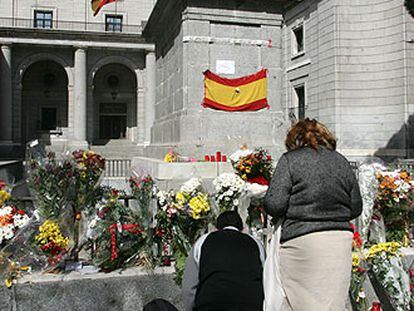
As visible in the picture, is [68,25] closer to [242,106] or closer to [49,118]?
[49,118]

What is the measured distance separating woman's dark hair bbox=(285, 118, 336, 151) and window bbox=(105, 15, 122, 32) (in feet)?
133

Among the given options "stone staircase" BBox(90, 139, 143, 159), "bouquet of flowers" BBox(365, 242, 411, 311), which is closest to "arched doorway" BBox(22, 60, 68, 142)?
"stone staircase" BBox(90, 139, 143, 159)

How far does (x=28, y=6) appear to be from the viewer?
1526 inches

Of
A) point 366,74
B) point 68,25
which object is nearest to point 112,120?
point 68,25

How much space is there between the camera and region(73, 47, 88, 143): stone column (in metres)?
35.3

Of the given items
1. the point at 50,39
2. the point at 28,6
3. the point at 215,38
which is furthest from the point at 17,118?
the point at 215,38

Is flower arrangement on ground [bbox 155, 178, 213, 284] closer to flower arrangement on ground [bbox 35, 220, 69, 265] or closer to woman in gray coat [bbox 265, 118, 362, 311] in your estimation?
flower arrangement on ground [bbox 35, 220, 69, 265]

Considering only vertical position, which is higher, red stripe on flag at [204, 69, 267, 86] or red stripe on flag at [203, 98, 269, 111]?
red stripe on flag at [204, 69, 267, 86]

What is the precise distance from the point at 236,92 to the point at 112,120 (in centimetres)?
3235

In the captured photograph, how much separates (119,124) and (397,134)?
2871 centimetres

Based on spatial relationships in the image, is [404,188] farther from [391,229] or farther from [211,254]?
[211,254]

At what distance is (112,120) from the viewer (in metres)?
41.7

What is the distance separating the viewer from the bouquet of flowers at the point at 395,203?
5309 mm

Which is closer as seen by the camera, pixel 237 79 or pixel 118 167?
pixel 237 79
